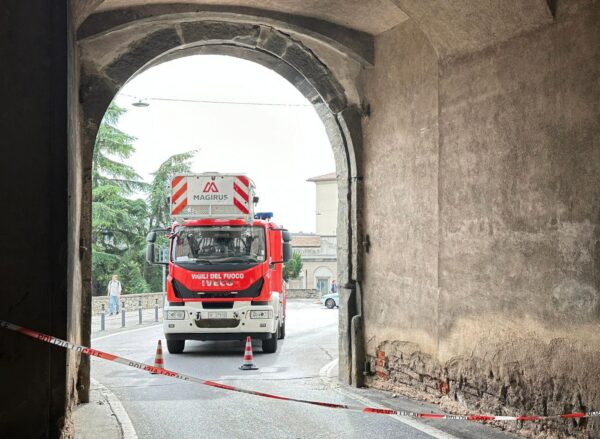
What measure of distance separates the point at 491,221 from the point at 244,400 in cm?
361

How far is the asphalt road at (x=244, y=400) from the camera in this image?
688cm

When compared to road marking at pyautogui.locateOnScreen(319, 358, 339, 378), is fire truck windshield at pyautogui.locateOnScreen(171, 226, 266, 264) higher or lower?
higher

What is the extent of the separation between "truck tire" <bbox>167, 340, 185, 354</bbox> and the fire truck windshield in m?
1.60

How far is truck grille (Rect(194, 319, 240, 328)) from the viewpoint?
45.0ft

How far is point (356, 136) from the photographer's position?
1009 cm

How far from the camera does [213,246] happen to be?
1392 centimetres

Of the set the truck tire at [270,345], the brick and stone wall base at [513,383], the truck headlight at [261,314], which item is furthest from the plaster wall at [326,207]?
the brick and stone wall base at [513,383]

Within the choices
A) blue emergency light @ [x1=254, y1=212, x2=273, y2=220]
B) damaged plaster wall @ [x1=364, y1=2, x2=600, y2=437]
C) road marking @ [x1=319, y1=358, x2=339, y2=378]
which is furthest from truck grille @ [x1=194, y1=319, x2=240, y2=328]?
damaged plaster wall @ [x1=364, y1=2, x2=600, y2=437]

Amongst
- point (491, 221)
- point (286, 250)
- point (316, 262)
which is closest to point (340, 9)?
point (491, 221)

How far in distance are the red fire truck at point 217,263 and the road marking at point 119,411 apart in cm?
358

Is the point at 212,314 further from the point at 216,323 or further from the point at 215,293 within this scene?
the point at 215,293

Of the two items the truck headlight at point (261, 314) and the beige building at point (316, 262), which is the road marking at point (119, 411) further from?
the beige building at point (316, 262)

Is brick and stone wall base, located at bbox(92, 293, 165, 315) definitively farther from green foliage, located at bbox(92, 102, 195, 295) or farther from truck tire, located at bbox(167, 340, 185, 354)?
truck tire, located at bbox(167, 340, 185, 354)

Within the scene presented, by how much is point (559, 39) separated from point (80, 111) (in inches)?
204
